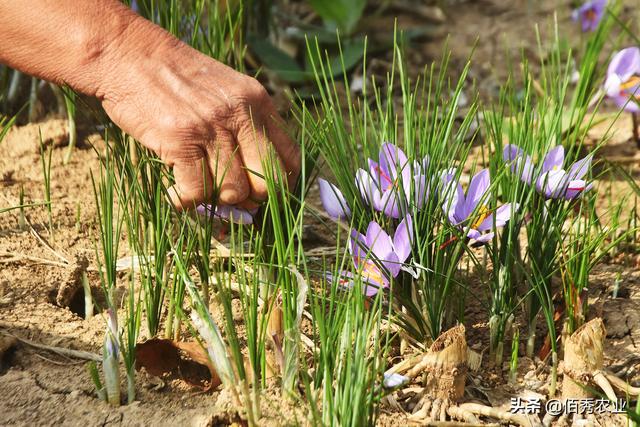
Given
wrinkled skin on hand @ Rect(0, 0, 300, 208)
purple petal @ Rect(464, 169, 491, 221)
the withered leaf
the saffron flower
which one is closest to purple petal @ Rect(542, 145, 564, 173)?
the saffron flower

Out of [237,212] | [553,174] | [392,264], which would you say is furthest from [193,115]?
[553,174]

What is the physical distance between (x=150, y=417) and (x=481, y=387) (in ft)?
2.04

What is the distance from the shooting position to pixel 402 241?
165 centimetres

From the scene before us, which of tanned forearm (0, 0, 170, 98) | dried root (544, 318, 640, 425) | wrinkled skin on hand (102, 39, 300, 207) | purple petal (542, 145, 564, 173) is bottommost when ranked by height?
dried root (544, 318, 640, 425)

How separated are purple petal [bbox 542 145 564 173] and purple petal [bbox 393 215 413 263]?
346 millimetres

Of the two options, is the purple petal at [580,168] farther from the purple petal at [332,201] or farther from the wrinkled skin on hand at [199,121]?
the wrinkled skin on hand at [199,121]

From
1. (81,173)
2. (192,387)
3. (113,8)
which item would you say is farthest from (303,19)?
(192,387)

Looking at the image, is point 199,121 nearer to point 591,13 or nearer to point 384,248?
point 384,248

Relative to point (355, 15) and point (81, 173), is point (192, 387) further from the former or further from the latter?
point (355, 15)

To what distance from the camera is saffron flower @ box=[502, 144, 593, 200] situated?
5.58 feet

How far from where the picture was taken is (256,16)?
3.33m

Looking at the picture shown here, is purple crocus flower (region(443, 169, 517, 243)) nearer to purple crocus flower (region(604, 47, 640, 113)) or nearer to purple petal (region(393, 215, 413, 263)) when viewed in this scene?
purple petal (region(393, 215, 413, 263))

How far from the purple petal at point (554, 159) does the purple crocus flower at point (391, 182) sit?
10.8 inches

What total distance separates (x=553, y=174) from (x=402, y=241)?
340mm
